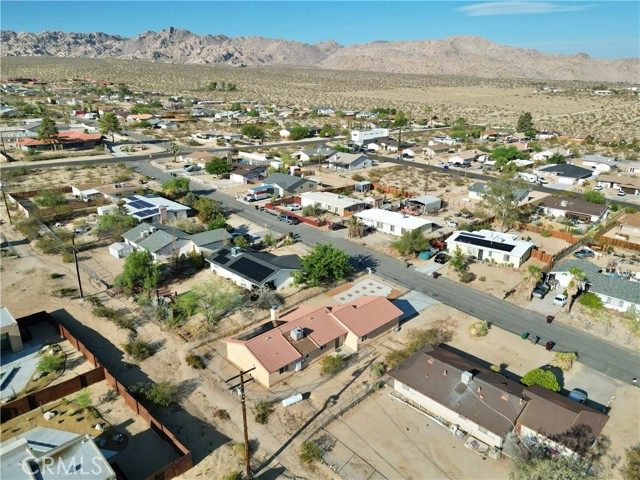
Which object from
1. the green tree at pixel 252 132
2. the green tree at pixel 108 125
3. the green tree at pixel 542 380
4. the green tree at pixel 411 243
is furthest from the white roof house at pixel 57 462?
the green tree at pixel 108 125

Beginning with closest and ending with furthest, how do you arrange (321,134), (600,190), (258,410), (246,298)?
1. (258,410)
2. (246,298)
3. (600,190)
4. (321,134)

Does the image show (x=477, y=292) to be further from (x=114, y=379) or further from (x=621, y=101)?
(x=621, y=101)

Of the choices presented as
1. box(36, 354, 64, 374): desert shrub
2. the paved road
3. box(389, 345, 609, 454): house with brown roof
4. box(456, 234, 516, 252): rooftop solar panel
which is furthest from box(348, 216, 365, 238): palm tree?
box(36, 354, 64, 374): desert shrub

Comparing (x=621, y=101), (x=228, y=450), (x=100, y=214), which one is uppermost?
(x=621, y=101)

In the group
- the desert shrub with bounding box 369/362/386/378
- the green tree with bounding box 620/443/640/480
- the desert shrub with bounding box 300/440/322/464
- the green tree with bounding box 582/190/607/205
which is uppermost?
the green tree with bounding box 582/190/607/205

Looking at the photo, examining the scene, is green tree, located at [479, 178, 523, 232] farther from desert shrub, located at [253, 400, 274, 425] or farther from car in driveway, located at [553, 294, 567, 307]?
desert shrub, located at [253, 400, 274, 425]

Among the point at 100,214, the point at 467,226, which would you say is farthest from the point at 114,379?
the point at 467,226

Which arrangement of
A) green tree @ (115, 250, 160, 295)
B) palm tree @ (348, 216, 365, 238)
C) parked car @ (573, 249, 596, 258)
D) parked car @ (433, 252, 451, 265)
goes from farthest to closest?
1. palm tree @ (348, 216, 365, 238)
2. parked car @ (573, 249, 596, 258)
3. parked car @ (433, 252, 451, 265)
4. green tree @ (115, 250, 160, 295)
